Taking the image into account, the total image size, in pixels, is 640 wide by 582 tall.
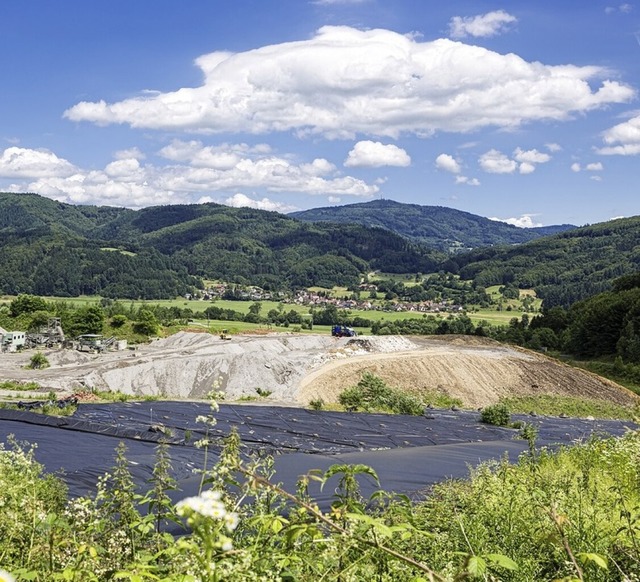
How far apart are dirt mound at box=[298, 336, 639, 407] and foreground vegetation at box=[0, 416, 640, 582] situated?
87.1ft

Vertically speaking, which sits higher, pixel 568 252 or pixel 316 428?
pixel 568 252

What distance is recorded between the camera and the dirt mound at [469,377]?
3497 cm

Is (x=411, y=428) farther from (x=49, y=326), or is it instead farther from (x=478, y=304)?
(x=478, y=304)

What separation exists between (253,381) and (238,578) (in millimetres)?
30784

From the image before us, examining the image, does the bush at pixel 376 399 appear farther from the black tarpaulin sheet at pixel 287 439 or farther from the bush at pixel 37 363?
the bush at pixel 37 363

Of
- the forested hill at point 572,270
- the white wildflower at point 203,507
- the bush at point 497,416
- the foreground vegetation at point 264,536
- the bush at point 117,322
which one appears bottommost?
the bush at point 497,416

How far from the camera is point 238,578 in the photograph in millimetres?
2309

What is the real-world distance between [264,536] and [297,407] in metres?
24.5

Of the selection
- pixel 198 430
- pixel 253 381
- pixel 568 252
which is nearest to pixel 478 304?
pixel 568 252

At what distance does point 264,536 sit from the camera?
3422mm

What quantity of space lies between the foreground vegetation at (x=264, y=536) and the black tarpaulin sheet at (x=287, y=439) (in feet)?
19.9

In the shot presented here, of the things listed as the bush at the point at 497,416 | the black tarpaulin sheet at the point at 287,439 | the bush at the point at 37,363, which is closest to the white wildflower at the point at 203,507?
the black tarpaulin sheet at the point at 287,439

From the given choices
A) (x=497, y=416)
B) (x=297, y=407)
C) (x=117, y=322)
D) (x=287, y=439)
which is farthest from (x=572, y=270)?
(x=287, y=439)

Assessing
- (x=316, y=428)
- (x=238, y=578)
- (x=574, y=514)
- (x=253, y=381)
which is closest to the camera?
(x=238, y=578)
